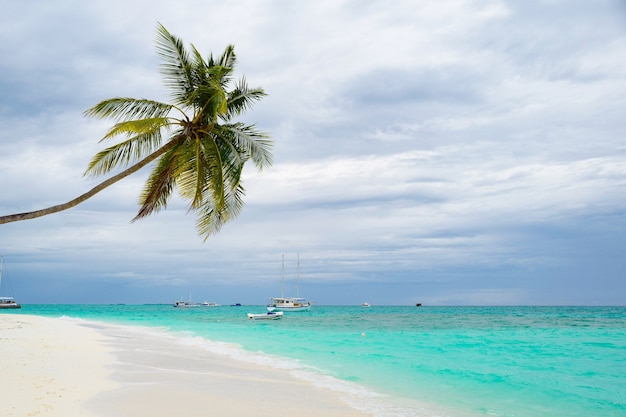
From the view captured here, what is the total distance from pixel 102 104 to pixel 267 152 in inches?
145

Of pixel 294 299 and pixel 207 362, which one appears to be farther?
pixel 294 299

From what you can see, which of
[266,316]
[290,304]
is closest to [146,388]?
[266,316]

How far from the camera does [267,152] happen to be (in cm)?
1217

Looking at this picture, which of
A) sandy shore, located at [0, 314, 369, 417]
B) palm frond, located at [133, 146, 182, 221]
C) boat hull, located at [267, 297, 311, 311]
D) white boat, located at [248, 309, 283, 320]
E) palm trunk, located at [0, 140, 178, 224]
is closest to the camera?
palm trunk, located at [0, 140, 178, 224]

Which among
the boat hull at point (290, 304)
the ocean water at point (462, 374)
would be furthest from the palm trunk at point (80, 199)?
the boat hull at point (290, 304)

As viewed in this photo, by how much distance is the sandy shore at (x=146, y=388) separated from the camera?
30.6 ft

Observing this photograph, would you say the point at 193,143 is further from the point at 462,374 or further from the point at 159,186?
the point at 462,374

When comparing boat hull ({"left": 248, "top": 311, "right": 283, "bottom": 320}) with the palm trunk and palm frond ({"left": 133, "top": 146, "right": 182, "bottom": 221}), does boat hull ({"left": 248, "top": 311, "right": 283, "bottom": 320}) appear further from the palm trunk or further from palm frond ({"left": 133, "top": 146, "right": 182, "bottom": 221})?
the palm trunk

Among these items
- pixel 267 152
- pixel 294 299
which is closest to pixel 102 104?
pixel 267 152

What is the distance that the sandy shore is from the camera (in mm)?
9328

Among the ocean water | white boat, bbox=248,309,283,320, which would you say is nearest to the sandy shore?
the ocean water

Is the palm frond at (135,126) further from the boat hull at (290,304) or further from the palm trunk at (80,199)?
the boat hull at (290,304)

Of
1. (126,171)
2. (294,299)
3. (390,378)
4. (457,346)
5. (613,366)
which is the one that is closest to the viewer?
(126,171)

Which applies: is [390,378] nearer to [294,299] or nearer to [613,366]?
[613,366]
